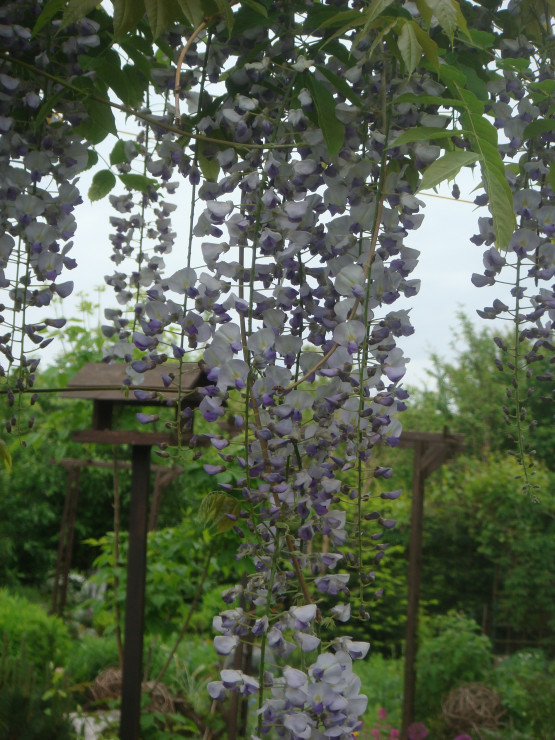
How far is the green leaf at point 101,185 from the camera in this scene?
4.26ft

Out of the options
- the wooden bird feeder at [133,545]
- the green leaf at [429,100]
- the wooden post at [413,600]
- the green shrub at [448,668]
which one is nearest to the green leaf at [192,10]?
the green leaf at [429,100]

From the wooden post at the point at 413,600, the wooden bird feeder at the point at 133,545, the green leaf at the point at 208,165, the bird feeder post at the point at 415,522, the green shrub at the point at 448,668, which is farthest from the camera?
the green shrub at the point at 448,668

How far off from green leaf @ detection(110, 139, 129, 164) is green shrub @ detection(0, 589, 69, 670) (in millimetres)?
3641

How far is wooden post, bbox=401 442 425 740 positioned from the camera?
4180 millimetres

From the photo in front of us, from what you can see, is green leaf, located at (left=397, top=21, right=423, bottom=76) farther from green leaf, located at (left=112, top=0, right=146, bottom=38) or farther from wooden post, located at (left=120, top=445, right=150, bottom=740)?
wooden post, located at (left=120, top=445, right=150, bottom=740)

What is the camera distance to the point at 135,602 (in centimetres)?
252

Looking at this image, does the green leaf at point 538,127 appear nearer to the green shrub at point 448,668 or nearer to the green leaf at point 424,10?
the green leaf at point 424,10

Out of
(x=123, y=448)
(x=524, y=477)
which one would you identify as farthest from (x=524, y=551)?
(x=524, y=477)

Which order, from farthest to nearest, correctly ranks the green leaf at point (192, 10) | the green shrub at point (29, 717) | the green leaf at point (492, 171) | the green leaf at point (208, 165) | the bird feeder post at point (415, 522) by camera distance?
the bird feeder post at point (415, 522) < the green shrub at point (29, 717) < the green leaf at point (208, 165) < the green leaf at point (192, 10) < the green leaf at point (492, 171)

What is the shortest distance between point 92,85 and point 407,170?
0.45m

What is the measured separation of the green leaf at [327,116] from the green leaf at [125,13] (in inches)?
8.1

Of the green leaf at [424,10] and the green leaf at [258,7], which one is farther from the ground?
the green leaf at [258,7]

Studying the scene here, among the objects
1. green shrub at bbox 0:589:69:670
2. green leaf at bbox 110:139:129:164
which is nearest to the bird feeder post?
green shrub at bbox 0:589:69:670

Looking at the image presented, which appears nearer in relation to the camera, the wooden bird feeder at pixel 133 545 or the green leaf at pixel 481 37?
the green leaf at pixel 481 37
